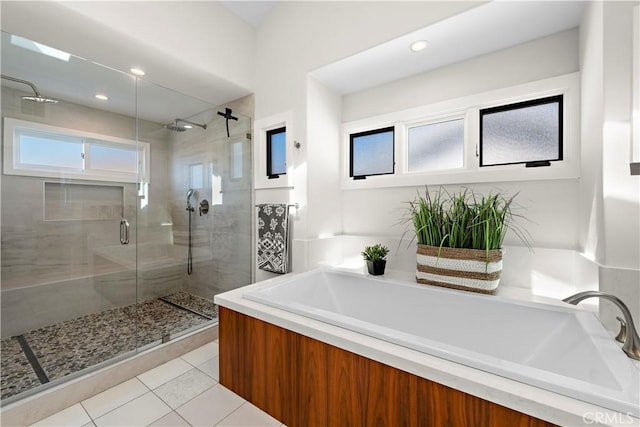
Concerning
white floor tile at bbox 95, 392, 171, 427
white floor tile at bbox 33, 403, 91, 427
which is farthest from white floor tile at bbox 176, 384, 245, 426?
white floor tile at bbox 33, 403, 91, 427

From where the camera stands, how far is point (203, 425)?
1370mm

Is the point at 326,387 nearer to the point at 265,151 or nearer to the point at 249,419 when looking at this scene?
the point at 249,419

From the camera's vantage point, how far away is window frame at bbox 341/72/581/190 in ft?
5.46

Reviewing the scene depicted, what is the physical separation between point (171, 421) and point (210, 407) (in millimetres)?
195

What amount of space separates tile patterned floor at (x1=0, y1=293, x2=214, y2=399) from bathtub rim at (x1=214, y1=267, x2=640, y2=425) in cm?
149

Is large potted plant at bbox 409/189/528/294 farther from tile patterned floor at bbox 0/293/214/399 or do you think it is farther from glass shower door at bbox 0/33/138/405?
glass shower door at bbox 0/33/138/405

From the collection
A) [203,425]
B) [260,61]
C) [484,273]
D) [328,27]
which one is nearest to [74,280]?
[203,425]

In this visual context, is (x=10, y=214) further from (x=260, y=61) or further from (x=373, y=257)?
(x=373, y=257)

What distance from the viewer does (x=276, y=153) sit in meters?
2.63

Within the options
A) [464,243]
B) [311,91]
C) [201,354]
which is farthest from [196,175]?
[464,243]

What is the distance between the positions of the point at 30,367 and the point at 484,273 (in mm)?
2983

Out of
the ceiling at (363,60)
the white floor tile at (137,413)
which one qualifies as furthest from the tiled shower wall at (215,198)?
the white floor tile at (137,413)

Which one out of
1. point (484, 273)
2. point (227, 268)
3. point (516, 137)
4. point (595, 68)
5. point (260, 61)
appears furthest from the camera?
point (227, 268)

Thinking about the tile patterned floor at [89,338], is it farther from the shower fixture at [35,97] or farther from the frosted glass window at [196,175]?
the shower fixture at [35,97]
